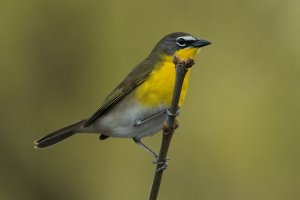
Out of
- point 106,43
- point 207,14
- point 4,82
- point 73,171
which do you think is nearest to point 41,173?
point 73,171

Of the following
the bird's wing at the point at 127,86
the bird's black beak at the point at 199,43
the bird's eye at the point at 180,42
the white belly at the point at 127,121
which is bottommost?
the white belly at the point at 127,121

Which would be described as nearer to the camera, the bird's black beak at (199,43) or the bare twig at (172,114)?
the bare twig at (172,114)

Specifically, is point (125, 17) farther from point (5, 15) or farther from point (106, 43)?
point (5, 15)

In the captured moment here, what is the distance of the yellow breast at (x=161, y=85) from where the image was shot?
16.3 ft

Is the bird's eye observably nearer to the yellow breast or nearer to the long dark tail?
the yellow breast

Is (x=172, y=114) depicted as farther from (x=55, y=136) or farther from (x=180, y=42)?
(x=55, y=136)

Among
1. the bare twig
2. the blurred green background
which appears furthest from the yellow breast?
the blurred green background

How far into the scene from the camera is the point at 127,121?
17.6 ft

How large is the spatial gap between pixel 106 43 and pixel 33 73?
981 millimetres

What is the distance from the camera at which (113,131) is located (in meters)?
5.45

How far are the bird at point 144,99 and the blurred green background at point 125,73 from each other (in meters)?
2.18

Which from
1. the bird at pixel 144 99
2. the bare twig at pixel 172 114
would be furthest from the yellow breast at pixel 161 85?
the bare twig at pixel 172 114

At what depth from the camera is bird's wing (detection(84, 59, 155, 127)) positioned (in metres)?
5.36

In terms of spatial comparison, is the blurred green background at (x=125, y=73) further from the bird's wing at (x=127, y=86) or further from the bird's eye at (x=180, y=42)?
the bird's eye at (x=180, y=42)
